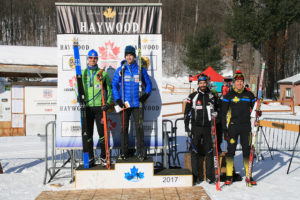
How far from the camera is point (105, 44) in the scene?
5.24 metres

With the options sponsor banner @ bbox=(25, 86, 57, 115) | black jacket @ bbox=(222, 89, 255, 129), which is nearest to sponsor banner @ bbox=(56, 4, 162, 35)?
black jacket @ bbox=(222, 89, 255, 129)

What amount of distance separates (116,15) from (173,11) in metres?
42.1

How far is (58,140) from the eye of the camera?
532cm

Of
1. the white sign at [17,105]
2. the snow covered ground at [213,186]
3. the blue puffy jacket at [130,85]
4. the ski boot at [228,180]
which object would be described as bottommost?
the snow covered ground at [213,186]

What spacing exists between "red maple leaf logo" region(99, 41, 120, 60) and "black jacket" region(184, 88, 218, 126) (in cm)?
175

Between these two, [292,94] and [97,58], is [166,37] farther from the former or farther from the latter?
[97,58]

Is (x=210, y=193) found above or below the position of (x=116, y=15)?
below

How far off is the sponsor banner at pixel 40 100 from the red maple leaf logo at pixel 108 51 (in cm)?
546

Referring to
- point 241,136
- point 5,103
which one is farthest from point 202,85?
point 5,103

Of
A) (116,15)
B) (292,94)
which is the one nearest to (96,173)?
(116,15)

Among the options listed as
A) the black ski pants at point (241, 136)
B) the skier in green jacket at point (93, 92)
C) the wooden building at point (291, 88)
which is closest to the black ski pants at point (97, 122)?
the skier in green jacket at point (93, 92)

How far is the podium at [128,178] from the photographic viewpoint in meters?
4.64

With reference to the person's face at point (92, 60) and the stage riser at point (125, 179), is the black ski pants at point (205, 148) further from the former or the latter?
the person's face at point (92, 60)

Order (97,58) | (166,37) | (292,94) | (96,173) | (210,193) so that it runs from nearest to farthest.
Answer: (210,193)
(96,173)
(97,58)
(292,94)
(166,37)
